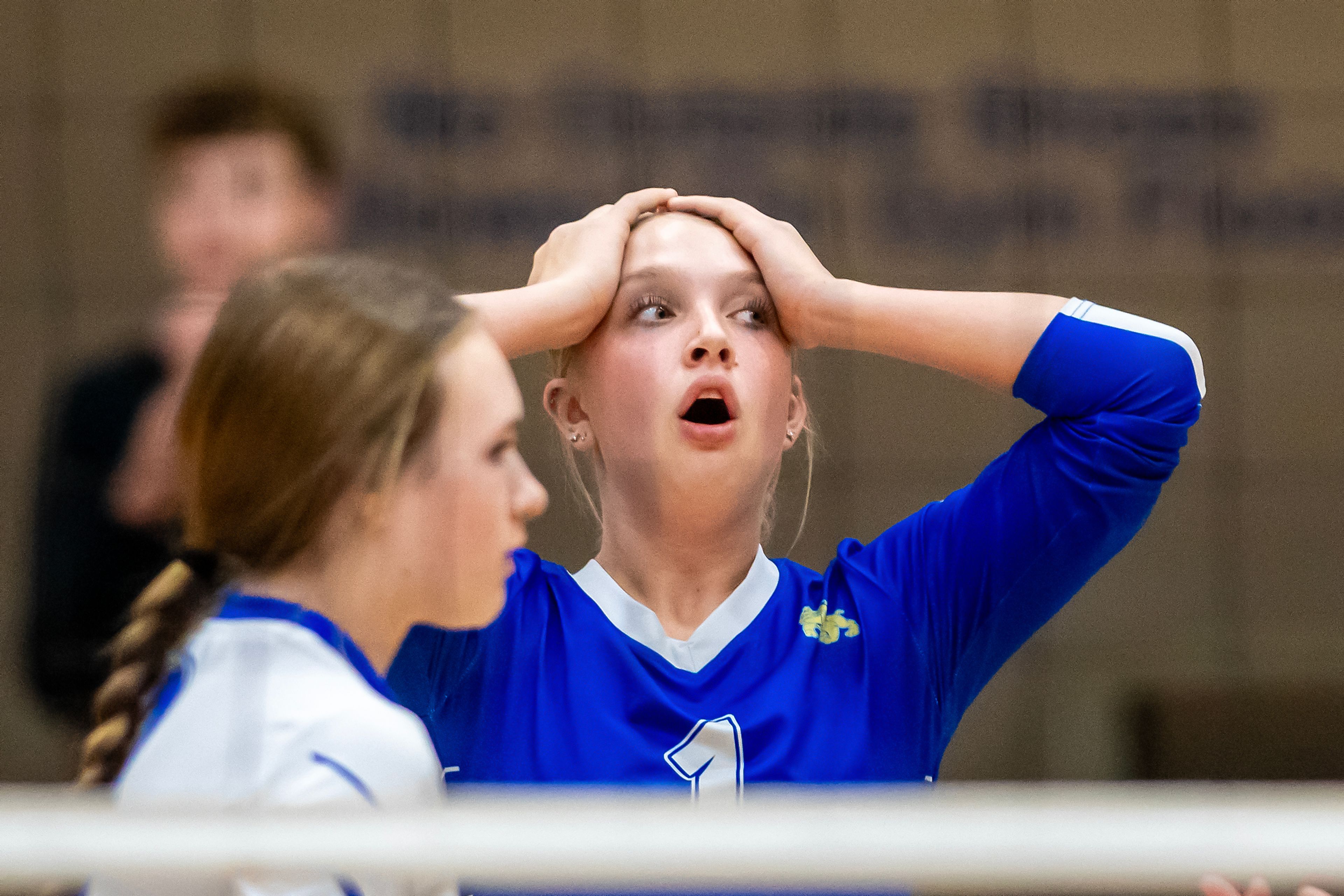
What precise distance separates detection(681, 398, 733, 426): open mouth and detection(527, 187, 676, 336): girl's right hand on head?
4.0 inches

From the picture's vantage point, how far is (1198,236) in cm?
141

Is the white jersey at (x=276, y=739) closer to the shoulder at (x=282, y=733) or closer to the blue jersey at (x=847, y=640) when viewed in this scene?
the shoulder at (x=282, y=733)

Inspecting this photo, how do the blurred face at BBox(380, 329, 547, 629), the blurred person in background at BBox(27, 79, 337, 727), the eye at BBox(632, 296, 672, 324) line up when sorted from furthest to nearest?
1. the blurred person in background at BBox(27, 79, 337, 727)
2. the eye at BBox(632, 296, 672, 324)
3. the blurred face at BBox(380, 329, 547, 629)

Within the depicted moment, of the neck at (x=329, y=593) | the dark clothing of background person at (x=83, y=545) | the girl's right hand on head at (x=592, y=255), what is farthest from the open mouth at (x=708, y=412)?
the dark clothing of background person at (x=83, y=545)

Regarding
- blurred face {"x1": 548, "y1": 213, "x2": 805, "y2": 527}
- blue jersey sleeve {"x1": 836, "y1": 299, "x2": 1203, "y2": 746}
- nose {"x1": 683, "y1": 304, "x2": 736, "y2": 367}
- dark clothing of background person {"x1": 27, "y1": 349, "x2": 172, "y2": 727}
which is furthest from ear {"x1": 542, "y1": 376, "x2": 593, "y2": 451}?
dark clothing of background person {"x1": 27, "y1": 349, "x2": 172, "y2": 727}

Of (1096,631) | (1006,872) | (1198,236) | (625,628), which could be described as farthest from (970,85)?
(1006,872)

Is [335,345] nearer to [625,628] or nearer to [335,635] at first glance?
[335,635]

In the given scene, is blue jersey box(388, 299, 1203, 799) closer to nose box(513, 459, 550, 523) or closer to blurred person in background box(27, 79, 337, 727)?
nose box(513, 459, 550, 523)

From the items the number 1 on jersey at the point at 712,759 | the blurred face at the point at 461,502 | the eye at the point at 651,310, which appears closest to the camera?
the blurred face at the point at 461,502

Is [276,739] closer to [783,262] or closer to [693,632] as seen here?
[693,632]

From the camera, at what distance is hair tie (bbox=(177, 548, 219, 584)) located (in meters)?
0.61

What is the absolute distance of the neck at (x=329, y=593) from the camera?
1.89 feet

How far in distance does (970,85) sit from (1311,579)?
32.7 inches

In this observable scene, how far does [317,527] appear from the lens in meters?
0.58
